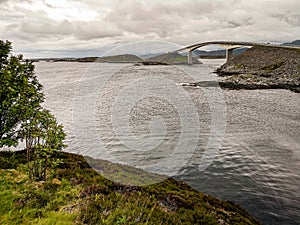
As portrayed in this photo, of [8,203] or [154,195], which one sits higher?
[8,203]

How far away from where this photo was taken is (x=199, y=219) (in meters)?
7.96

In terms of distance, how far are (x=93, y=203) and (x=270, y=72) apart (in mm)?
69265

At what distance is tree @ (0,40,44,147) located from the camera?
9.95m

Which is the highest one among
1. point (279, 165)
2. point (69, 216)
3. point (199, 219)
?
point (69, 216)

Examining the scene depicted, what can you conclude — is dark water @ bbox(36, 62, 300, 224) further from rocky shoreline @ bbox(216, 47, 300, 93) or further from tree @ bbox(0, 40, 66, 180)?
rocky shoreline @ bbox(216, 47, 300, 93)

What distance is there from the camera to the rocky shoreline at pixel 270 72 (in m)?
51.6

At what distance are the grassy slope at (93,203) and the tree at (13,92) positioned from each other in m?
1.95

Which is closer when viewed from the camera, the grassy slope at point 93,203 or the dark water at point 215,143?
the grassy slope at point 93,203

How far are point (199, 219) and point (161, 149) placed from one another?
10.5 meters

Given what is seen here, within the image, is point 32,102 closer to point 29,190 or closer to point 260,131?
point 29,190

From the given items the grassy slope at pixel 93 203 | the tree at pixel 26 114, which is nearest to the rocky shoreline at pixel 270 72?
the grassy slope at pixel 93 203

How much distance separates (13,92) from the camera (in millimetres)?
9945

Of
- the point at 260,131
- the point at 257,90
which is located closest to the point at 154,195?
the point at 260,131

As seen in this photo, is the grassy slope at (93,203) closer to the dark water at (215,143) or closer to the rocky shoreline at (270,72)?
the dark water at (215,143)
